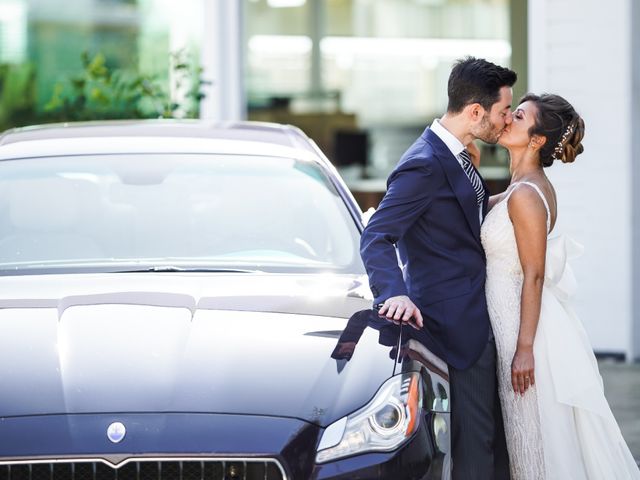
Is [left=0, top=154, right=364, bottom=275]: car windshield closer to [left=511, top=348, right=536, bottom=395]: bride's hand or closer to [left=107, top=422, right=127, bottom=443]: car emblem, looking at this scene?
[left=511, top=348, right=536, bottom=395]: bride's hand

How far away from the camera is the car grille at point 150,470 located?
3.40 meters

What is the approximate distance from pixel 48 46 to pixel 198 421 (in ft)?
28.6

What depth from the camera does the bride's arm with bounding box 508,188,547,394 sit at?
4301mm

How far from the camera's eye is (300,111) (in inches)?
683

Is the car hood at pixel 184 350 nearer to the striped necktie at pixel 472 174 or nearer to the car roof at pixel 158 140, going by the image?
the striped necktie at pixel 472 174

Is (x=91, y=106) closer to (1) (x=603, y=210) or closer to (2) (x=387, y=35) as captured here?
(1) (x=603, y=210)

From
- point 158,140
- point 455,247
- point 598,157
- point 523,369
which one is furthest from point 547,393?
point 598,157

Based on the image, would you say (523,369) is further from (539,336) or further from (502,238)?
(502,238)

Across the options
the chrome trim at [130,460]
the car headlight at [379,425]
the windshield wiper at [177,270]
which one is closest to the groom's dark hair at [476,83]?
the windshield wiper at [177,270]

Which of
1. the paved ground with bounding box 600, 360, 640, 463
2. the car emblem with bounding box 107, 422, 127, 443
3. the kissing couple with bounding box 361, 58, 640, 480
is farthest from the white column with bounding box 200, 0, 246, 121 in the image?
the car emblem with bounding box 107, 422, 127, 443

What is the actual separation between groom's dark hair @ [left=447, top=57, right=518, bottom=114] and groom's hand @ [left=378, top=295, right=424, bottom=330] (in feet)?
2.26

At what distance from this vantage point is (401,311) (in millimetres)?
4000

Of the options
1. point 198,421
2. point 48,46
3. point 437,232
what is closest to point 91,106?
point 48,46

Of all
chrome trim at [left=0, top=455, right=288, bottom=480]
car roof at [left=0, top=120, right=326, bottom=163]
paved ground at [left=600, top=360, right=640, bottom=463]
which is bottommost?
paved ground at [left=600, top=360, right=640, bottom=463]
